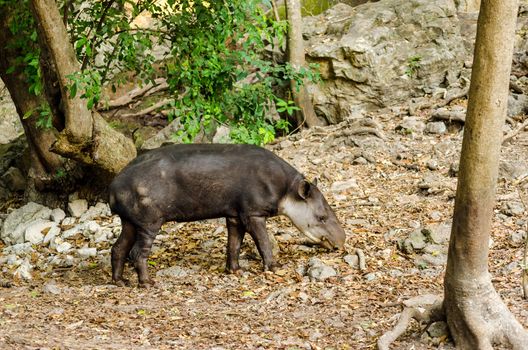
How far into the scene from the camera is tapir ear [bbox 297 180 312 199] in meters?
8.90

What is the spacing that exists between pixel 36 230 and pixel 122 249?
3279 mm

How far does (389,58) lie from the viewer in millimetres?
15031

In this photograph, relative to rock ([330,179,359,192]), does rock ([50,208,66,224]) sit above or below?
below

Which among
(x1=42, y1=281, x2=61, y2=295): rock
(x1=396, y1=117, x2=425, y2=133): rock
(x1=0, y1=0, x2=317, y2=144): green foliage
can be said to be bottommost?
(x1=42, y1=281, x2=61, y2=295): rock

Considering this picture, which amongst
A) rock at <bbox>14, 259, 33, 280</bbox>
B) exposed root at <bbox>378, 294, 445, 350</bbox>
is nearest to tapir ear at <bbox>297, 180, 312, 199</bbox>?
exposed root at <bbox>378, 294, 445, 350</bbox>

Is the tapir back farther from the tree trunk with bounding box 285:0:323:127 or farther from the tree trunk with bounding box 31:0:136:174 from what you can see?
the tree trunk with bounding box 285:0:323:127

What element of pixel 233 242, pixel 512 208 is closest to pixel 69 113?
pixel 233 242

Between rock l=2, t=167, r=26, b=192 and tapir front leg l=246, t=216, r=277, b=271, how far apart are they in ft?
22.3

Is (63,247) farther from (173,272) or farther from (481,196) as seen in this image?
(481,196)

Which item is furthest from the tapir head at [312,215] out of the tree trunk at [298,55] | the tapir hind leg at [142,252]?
the tree trunk at [298,55]

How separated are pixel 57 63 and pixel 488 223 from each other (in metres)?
5.68

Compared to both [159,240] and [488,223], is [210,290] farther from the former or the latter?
[488,223]

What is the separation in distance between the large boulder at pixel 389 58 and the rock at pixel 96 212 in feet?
17.4

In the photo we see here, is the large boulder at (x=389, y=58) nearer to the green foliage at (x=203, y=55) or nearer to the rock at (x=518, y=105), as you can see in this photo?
the rock at (x=518, y=105)
